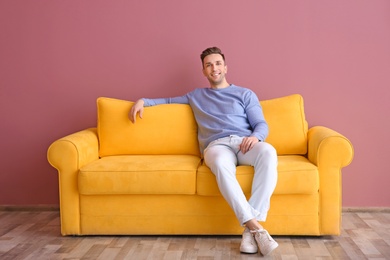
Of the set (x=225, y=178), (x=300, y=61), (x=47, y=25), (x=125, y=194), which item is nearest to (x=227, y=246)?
(x=225, y=178)

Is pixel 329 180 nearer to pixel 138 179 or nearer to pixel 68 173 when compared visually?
pixel 138 179

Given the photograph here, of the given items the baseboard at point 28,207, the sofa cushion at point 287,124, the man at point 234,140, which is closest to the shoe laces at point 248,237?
the man at point 234,140

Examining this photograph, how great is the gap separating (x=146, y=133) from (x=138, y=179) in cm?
59

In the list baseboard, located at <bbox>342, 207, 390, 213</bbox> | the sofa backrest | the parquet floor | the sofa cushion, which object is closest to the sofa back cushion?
the sofa backrest

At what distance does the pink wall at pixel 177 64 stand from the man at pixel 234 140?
0.36 m

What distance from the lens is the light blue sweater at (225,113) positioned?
3904 millimetres

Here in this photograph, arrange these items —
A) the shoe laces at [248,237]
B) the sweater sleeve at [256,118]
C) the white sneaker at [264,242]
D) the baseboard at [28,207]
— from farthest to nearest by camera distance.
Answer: the baseboard at [28,207] → the sweater sleeve at [256,118] → the shoe laces at [248,237] → the white sneaker at [264,242]

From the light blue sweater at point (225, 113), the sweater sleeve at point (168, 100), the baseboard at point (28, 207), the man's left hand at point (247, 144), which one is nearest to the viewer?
the man's left hand at point (247, 144)

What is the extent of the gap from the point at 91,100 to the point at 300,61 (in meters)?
1.58

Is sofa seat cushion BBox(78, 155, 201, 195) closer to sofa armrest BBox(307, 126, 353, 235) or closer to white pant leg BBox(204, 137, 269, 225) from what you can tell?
white pant leg BBox(204, 137, 269, 225)

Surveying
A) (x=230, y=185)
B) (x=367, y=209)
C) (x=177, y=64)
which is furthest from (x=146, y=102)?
(x=367, y=209)

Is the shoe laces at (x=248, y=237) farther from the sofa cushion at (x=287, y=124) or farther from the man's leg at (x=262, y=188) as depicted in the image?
the sofa cushion at (x=287, y=124)

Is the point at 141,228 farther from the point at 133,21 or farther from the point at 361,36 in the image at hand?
the point at 361,36

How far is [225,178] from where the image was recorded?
3416 mm
